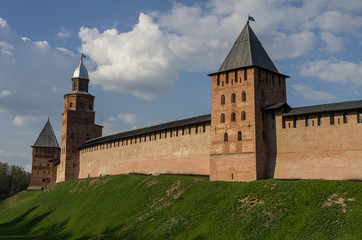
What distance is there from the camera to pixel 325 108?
997 inches

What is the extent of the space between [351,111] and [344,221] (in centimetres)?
820

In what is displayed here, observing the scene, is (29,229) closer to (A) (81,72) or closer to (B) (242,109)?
(B) (242,109)

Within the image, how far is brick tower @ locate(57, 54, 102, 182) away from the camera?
5381 centimetres

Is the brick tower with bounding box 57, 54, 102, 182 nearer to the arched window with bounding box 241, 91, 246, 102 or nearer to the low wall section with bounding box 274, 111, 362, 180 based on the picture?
the arched window with bounding box 241, 91, 246, 102

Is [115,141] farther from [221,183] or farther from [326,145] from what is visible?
[326,145]

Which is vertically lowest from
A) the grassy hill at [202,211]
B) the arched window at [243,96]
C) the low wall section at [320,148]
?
the grassy hill at [202,211]

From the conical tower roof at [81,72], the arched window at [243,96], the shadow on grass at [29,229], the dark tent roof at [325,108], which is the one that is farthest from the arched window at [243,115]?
the conical tower roof at [81,72]

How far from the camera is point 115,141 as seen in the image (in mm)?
44781

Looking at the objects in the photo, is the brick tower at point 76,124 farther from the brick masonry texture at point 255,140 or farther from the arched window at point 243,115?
the arched window at point 243,115

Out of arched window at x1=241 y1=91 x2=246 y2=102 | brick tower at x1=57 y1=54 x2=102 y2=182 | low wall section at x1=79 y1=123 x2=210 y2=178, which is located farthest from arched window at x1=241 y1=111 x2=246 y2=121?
brick tower at x1=57 y1=54 x2=102 y2=182

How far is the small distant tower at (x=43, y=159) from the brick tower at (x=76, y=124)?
36.8ft

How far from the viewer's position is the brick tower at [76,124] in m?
53.8

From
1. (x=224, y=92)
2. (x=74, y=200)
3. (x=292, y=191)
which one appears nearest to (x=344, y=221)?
(x=292, y=191)

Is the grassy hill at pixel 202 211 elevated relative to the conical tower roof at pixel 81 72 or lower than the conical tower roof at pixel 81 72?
lower
